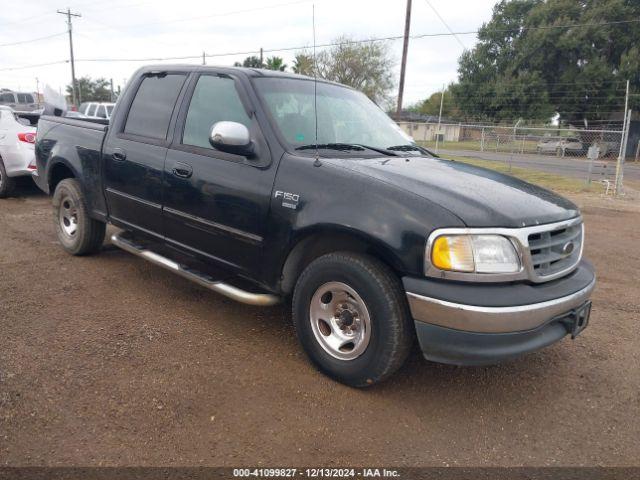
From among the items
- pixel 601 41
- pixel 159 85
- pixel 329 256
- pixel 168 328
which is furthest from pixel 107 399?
pixel 601 41

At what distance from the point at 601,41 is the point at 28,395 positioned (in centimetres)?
4235

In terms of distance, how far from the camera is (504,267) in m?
2.62

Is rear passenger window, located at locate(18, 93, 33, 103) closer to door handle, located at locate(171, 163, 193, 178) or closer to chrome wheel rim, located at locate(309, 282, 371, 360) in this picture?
door handle, located at locate(171, 163, 193, 178)

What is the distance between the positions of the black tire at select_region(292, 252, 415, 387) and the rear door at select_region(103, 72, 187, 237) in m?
1.68

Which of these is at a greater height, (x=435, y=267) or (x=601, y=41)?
(x=601, y=41)

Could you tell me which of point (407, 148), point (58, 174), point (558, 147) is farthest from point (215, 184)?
point (558, 147)

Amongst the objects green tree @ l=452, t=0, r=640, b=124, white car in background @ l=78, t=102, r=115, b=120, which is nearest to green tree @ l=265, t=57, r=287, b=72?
green tree @ l=452, t=0, r=640, b=124

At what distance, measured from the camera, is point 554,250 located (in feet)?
9.51

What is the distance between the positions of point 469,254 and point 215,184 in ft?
5.94

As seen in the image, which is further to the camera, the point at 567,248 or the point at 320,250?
the point at 320,250

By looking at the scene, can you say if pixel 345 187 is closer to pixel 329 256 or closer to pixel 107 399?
pixel 329 256

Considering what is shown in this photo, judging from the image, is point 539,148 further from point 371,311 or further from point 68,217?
point 371,311

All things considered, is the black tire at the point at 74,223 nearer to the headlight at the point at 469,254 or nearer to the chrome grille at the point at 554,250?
the headlight at the point at 469,254

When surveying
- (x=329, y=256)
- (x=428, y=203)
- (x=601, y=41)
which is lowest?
(x=329, y=256)
